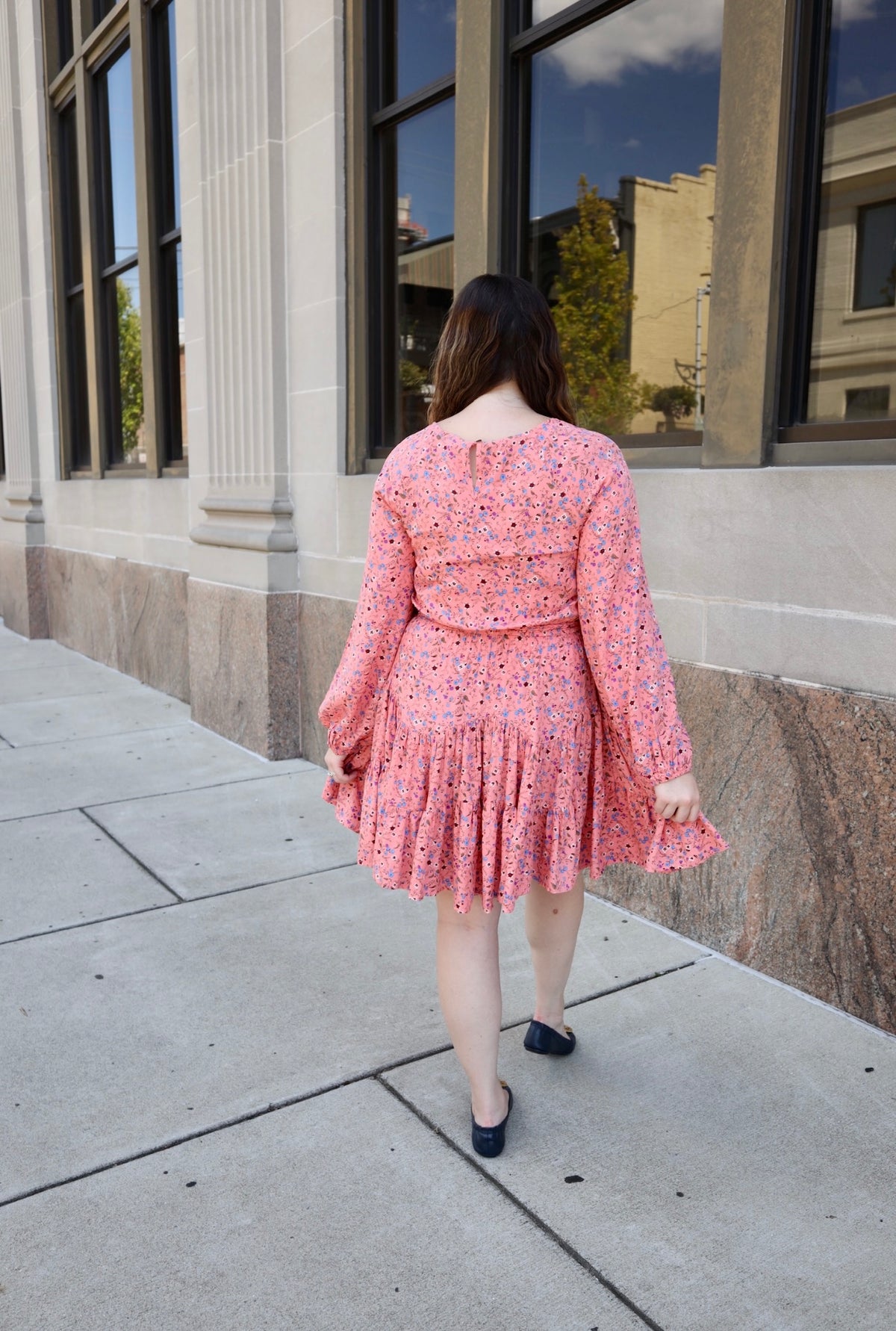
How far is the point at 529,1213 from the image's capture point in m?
2.24

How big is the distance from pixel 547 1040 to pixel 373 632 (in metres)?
1.26

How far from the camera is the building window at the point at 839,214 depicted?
125 inches

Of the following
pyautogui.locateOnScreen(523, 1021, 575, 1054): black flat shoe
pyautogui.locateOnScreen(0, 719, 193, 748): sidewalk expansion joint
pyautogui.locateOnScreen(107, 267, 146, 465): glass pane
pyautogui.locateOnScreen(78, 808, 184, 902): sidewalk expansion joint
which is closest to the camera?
pyautogui.locateOnScreen(523, 1021, 575, 1054): black flat shoe

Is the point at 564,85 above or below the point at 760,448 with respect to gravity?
above

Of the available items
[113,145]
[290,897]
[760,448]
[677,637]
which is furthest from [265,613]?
[113,145]

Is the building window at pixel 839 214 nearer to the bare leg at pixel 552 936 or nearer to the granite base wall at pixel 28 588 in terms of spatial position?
the bare leg at pixel 552 936

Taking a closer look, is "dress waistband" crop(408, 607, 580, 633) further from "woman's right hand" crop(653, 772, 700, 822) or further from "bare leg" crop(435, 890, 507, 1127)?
"bare leg" crop(435, 890, 507, 1127)

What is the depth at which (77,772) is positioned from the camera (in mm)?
5629

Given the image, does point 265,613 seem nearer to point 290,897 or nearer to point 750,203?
point 290,897

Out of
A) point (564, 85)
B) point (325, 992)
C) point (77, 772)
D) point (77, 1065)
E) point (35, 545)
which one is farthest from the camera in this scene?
point (35, 545)

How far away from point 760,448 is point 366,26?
3.41 meters

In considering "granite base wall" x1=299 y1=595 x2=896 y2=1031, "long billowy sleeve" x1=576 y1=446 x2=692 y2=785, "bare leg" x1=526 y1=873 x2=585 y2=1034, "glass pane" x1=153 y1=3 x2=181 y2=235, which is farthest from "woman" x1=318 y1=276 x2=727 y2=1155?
"glass pane" x1=153 y1=3 x2=181 y2=235

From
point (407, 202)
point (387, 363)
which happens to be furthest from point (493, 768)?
point (407, 202)

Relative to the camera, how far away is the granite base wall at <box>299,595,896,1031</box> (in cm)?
295
